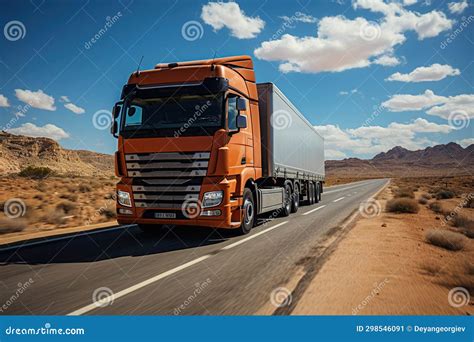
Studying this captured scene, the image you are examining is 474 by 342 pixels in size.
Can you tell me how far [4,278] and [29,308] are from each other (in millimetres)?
1508

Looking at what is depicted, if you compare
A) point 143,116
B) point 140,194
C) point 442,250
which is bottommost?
point 442,250

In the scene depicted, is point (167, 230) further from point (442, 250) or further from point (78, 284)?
point (442, 250)

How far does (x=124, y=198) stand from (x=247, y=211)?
9.63 feet

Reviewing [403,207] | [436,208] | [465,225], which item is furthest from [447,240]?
[436,208]

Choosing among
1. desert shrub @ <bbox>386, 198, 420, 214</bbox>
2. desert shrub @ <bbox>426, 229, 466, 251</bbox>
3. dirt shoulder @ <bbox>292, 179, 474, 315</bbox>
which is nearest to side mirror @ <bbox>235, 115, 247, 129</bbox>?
dirt shoulder @ <bbox>292, 179, 474, 315</bbox>

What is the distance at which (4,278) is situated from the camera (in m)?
4.88

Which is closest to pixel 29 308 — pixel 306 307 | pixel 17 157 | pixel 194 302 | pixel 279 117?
pixel 194 302

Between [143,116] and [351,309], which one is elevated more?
[143,116]

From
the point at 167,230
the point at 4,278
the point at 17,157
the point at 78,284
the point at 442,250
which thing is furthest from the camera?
the point at 17,157

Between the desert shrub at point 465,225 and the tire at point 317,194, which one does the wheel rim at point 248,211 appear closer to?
the desert shrub at point 465,225

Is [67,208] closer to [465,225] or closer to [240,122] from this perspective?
[240,122]

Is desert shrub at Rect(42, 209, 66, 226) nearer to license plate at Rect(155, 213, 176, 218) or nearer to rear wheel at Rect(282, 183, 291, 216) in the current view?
license plate at Rect(155, 213, 176, 218)

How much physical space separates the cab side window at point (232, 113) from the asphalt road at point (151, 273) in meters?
2.56

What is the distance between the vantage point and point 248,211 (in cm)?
852
